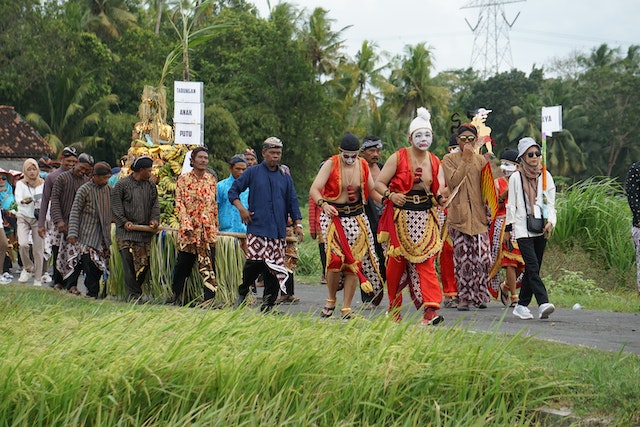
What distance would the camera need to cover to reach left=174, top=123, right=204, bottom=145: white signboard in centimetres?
1499

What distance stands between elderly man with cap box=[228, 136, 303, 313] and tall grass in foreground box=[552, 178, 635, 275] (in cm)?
715

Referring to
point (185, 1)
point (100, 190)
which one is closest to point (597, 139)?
point (185, 1)

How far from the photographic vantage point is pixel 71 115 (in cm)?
5153

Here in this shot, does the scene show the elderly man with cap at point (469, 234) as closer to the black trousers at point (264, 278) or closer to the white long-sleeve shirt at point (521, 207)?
the white long-sleeve shirt at point (521, 207)

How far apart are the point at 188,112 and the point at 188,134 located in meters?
0.33

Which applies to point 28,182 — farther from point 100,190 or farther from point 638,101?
point 638,101

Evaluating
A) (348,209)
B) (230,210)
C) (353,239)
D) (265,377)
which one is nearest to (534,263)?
(353,239)

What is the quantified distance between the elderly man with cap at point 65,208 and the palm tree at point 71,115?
1350 inches

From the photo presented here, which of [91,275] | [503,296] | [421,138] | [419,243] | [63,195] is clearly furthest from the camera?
[63,195]

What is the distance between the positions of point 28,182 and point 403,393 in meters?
12.0

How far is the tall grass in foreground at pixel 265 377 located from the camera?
6.13 m

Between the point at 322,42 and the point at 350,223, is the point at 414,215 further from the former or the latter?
the point at 322,42

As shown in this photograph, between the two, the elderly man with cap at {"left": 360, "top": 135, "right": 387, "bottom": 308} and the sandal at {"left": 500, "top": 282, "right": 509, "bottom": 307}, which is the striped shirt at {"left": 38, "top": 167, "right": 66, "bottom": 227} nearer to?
the elderly man with cap at {"left": 360, "top": 135, "right": 387, "bottom": 308}

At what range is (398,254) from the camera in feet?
34.7
